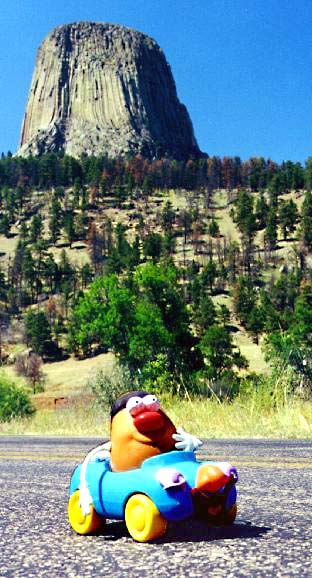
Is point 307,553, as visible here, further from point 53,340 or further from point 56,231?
point 56,231

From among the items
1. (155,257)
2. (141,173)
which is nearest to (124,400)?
(155,257)

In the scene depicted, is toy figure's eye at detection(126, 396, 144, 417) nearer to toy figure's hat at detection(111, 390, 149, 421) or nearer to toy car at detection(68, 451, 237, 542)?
toy figure's hat at detection(111, 390, 149, 421)

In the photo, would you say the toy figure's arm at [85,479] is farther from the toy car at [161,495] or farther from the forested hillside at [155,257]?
the forested hillside at [155,257]

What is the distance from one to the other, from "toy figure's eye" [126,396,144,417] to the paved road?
445 millimetres

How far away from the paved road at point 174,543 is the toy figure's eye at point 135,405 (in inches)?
17.5

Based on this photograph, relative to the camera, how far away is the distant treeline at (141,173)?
15838cm

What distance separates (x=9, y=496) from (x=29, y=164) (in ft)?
581

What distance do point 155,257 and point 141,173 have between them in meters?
52.5

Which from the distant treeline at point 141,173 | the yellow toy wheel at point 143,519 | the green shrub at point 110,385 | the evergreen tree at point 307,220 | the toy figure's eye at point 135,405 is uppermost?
the distant treeline at point 141,173

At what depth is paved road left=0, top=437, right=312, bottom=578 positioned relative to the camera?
1.80 m

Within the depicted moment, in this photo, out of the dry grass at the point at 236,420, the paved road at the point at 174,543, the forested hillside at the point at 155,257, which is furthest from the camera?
the forested hillside at the point at 155,257

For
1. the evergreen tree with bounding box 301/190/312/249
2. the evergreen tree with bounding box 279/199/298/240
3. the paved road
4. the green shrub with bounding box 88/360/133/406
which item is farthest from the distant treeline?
the paved road

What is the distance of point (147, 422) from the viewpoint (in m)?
2.34

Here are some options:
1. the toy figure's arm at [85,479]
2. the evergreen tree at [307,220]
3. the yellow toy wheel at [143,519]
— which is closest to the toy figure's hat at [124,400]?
the toy figure's arm at [85,479]
